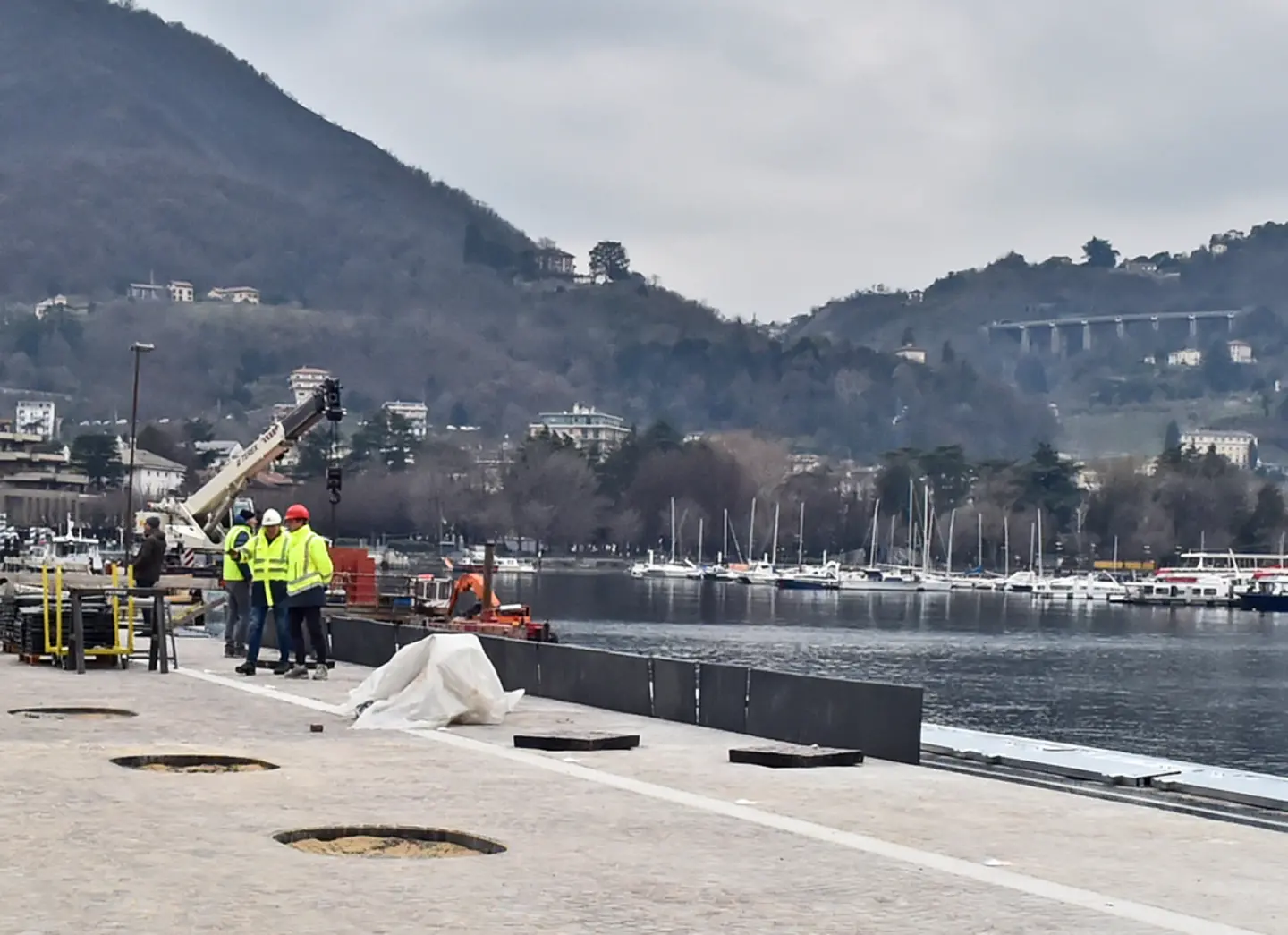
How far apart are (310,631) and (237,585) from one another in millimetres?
4431

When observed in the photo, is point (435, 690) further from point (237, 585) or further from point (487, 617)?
point (487, 617)

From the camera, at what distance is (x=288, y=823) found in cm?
1327

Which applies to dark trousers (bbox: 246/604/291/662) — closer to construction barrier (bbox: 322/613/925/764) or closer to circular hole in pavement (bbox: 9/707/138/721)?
construction barrier (bbox: 322/613/925/764)

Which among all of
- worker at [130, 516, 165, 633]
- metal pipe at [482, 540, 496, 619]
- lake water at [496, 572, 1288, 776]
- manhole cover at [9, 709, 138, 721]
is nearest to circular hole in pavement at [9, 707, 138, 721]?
manhole cover at [9, 709, 138, 721]

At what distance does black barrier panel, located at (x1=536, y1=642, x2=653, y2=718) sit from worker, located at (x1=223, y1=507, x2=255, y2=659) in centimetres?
544

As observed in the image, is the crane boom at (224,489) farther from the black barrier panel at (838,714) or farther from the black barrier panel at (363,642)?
the black barrier panel at (838,714)

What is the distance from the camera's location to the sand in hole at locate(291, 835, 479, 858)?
41.1 ft

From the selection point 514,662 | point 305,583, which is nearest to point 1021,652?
point 514,662

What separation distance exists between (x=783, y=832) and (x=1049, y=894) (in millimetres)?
2512

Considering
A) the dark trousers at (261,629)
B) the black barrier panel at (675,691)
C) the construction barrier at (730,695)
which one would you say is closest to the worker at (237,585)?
the dark trousers at (261,629)

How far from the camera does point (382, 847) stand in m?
12.8

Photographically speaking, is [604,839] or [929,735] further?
[929,735]

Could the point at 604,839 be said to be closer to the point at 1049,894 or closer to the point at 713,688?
the point at 1049,894

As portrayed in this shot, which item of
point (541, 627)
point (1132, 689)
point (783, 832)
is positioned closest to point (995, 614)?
point (1132, 689)
